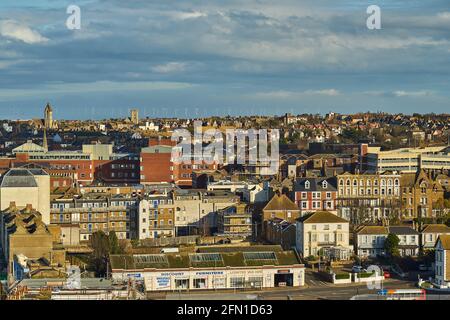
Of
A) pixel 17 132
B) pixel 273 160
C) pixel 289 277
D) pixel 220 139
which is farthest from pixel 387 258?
pixel 17 132

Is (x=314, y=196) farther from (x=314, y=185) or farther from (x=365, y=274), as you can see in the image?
(x=365, y=274)

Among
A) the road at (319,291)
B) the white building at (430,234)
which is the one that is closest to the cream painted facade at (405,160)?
the white building at (430,234)

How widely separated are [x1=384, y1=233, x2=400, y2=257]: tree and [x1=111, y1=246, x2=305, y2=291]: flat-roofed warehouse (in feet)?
10.4

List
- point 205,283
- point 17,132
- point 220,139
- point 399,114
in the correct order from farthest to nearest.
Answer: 1. point 399,114
2. point 17,132
3. point 220,139
4. point 205,283

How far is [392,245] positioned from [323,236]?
4.93 ft

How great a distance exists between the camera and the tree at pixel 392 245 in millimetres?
24250

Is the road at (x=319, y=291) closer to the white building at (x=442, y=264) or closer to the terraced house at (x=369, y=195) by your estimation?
the white building at (x=442, y=264)

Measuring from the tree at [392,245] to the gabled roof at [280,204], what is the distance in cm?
401

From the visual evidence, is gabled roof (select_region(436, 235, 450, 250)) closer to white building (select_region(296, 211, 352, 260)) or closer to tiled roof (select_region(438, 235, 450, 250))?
tiled roof (select_region(438, 235, 450, 250))

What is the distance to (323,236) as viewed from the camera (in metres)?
24.7

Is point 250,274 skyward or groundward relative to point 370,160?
groundward

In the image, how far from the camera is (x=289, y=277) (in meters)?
21.5
